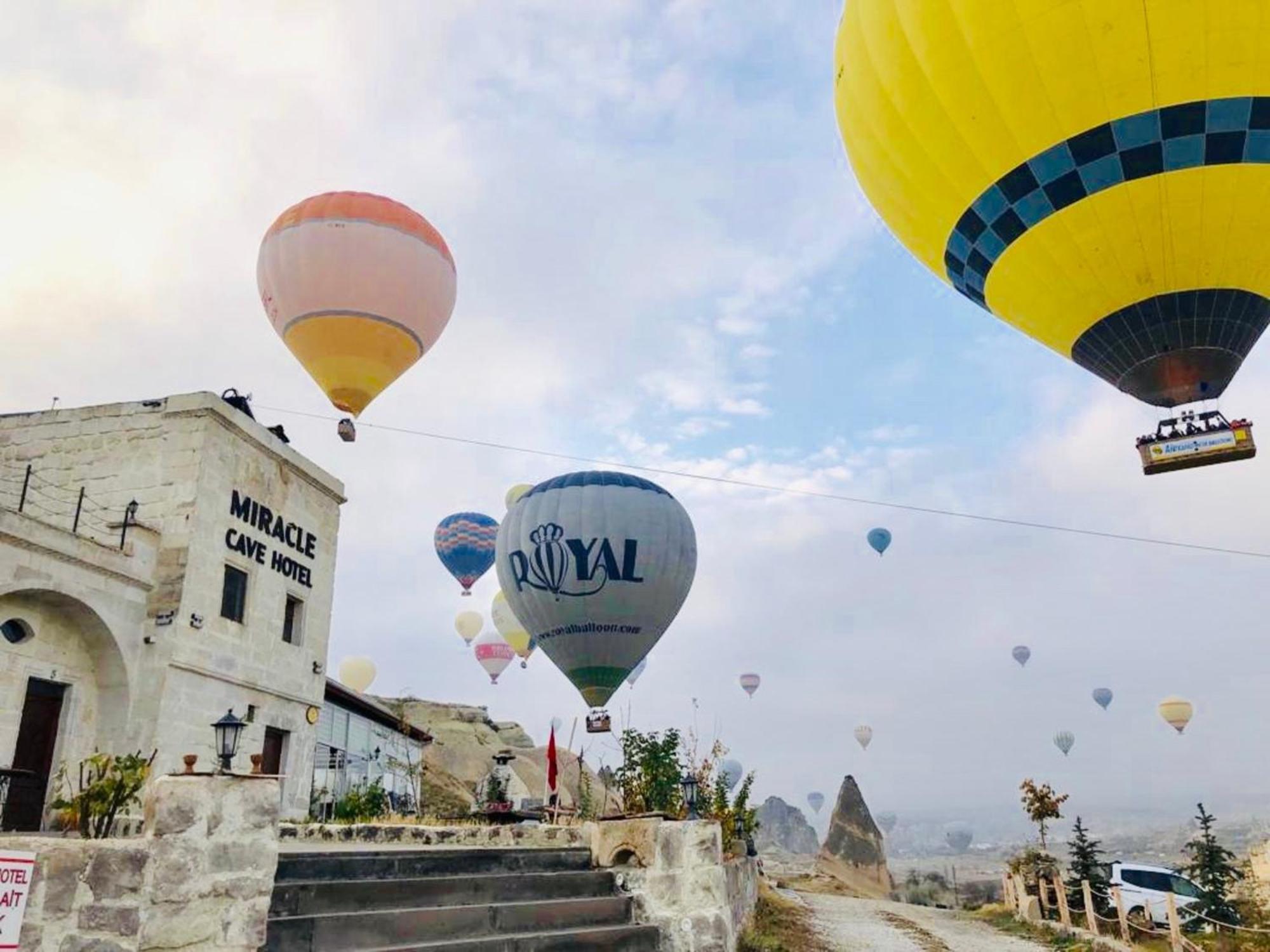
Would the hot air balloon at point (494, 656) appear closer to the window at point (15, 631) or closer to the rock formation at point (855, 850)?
the rock formation at point (855, 850)

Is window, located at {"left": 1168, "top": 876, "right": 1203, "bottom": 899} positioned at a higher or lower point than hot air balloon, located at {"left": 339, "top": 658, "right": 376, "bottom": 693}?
lower

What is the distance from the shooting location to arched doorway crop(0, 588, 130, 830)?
48.1 feet

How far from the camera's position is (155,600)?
1653 centimetres

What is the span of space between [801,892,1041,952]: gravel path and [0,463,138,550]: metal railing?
14277 mm

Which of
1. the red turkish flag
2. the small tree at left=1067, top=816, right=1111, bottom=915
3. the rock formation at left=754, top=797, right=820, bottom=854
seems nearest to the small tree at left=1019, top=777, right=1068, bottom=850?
the small tree at left=1067, top=816, right=1111, bottom=915

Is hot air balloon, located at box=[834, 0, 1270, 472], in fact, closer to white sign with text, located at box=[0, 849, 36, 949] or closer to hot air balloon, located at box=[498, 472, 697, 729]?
hot air balloon, located at box=[498, 472, 697, 729]

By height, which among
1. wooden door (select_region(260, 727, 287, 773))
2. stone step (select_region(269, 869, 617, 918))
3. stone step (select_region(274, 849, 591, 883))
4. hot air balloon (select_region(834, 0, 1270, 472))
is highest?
hot air balloon (select_region(834, 0, 1270, 472))

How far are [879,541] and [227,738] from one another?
3409 cm

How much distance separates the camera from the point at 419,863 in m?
8.38

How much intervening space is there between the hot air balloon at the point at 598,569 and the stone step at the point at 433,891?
34.1ft

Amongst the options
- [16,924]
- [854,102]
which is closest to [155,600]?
[16,924]

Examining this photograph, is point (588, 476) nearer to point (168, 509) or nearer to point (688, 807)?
point (168, 509)

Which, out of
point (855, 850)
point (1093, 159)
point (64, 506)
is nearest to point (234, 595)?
point (64, 506)

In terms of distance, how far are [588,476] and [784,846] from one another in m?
115
